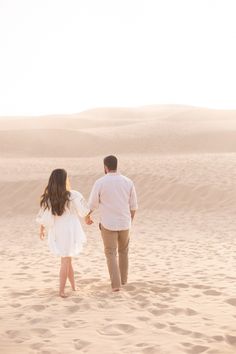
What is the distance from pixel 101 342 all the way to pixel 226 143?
33.9 metres

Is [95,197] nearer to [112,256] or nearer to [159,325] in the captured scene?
[112,256]

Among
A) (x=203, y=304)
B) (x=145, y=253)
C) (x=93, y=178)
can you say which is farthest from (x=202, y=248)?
(x=93, y=178)

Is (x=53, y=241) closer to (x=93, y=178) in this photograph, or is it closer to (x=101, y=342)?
(x=101, y=342)

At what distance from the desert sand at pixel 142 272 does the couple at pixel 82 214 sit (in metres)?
0.49

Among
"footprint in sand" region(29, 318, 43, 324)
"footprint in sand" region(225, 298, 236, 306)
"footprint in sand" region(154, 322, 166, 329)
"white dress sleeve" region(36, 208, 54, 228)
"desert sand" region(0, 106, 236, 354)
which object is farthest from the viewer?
"white dress sleeve" region(36, 208, 54, 228)

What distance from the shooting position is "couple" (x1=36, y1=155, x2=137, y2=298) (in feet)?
22.9

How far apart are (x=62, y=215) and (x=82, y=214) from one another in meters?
0.26

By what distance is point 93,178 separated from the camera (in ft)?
72.9

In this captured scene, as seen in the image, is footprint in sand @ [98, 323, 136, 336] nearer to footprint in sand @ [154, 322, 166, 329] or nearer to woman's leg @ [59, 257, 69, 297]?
footprint in sand @ [154, 322, 166, 329]

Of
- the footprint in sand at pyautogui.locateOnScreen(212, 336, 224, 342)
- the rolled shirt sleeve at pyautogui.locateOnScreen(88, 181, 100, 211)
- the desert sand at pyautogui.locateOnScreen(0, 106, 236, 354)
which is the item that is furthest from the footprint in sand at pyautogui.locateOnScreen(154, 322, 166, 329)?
the rolled shirt sleeve at pyautogui.locateOnScreen(88, 181, 100, 211)

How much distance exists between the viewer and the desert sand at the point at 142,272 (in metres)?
5.43

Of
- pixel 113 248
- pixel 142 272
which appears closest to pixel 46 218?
pixel 113 248

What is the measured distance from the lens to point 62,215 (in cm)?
706

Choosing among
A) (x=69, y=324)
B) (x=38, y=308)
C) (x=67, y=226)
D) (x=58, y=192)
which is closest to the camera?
(x=69, y=324)
